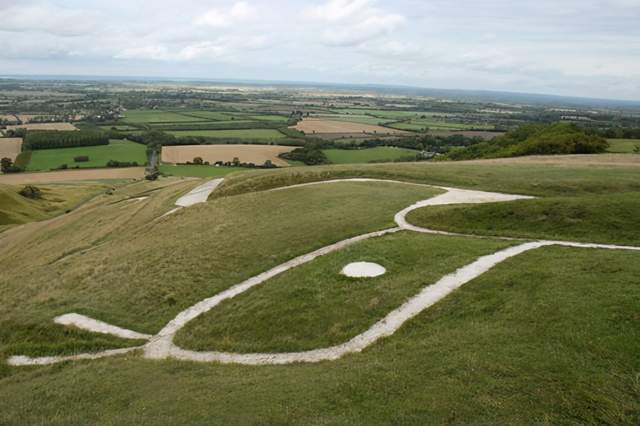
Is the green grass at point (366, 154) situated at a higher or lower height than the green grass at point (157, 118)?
lower

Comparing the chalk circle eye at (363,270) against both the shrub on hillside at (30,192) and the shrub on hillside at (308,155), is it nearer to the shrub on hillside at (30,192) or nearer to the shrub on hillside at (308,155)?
the shrub on hillside at (308,155)

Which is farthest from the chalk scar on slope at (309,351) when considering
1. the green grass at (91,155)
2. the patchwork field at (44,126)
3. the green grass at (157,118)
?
the green grass at (157,118)

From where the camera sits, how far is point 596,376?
468 inches

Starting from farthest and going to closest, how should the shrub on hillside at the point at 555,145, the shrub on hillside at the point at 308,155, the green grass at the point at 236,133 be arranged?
the green grass at the point at 236,133
the shrub on hillside at the point at 308,155
the shrub on hillside at the point at 555,145

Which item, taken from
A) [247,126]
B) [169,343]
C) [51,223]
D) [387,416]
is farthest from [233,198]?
[247,126]

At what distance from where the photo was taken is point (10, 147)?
122375 mm

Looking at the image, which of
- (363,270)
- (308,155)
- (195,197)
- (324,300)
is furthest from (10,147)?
(324,300)

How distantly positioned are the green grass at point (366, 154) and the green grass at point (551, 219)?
6581 centimetres

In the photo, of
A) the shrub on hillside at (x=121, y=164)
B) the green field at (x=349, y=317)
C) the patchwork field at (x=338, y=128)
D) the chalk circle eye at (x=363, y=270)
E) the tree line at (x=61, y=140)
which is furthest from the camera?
the patchwork field at (x=338, y=128)

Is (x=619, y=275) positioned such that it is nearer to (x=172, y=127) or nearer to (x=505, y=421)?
(x=505, y=421)

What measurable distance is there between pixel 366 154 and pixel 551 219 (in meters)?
80.6

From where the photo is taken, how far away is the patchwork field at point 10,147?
112463 millimetres

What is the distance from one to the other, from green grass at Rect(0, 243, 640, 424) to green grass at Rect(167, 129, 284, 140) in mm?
119247

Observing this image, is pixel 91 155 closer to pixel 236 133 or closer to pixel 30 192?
pixel 30 192
